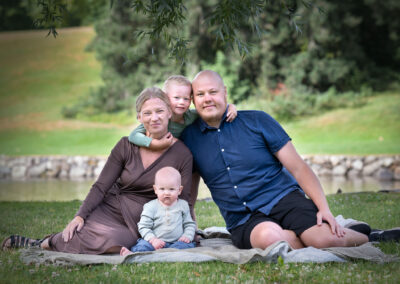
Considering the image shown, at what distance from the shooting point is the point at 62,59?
33219 millimetres

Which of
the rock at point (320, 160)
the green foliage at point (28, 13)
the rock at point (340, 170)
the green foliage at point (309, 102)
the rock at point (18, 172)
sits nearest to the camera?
the rock at point (340, 170)

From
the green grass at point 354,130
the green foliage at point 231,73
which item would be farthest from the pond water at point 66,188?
the green foliage at point 231,73

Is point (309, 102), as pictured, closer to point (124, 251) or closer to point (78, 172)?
point (78, 172)

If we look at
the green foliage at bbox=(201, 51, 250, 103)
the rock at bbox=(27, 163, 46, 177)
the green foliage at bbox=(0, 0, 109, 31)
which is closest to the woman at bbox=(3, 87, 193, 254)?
the rock at bbox=(27, 163, 46, 177)

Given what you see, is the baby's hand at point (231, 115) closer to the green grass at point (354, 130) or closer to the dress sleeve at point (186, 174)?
the dress sleeve at point (186, 174)

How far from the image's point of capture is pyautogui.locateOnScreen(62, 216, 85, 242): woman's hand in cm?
419

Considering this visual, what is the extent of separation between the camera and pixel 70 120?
79.2 feet

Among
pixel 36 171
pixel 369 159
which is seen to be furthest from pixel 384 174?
pixel 36 171

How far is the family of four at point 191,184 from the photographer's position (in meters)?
4.12

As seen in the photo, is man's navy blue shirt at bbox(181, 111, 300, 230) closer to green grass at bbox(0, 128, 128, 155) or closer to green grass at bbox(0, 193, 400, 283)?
green grass at bbox(0, 193, 400, 283)

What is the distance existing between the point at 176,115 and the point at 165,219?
3.67ft

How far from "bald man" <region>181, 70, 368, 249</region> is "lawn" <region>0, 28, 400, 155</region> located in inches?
478

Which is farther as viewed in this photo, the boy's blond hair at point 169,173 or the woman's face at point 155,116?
the woman's face at point 155,116

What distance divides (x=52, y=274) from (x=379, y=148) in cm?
1452
